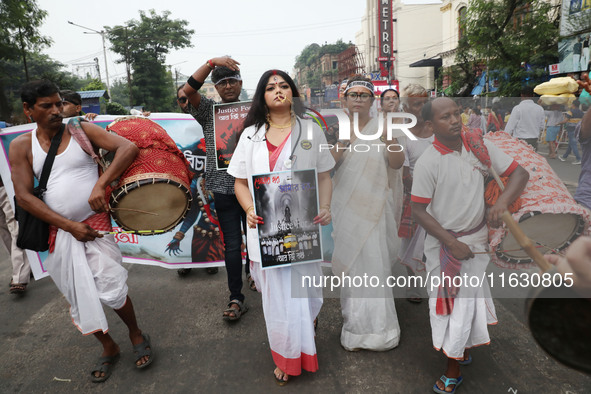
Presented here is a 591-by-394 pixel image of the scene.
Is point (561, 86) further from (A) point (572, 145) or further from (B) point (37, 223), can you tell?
(B) point (37, 223)

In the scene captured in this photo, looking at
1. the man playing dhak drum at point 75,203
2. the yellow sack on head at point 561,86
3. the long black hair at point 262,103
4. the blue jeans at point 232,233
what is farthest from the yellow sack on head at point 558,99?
the man playing dhak drum at point 75,203

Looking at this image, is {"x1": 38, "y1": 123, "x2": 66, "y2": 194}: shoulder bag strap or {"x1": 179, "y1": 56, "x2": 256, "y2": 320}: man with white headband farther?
{"x1": 179, "y1": 56, "x2": 256, "y2": 320}: man with white headband

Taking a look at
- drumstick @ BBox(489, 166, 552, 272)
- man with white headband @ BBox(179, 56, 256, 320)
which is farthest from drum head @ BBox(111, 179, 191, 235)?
drumstick @ BBox(489, 166, 552, 272)

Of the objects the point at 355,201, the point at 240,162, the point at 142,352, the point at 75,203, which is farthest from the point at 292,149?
the point at 142,352

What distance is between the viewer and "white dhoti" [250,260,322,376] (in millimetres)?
2416

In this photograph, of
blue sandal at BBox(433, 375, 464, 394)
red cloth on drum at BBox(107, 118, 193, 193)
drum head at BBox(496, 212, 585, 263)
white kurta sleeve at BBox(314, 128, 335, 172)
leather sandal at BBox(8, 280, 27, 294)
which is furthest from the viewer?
leather sandal at BBox(8, 280, 27, 294)

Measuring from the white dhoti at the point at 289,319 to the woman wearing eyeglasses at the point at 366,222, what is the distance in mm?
394

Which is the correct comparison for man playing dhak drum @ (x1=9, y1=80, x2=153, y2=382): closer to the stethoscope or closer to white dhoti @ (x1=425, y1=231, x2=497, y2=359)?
the stethoscope

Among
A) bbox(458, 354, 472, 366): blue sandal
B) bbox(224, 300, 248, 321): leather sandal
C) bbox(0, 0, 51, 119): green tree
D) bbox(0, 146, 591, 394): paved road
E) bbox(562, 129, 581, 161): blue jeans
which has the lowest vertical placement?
bbox(0, 146, 591, 394): paved road

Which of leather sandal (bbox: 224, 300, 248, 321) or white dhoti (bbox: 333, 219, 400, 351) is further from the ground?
white dhoti (bbox: 333, 219, 400, 351)

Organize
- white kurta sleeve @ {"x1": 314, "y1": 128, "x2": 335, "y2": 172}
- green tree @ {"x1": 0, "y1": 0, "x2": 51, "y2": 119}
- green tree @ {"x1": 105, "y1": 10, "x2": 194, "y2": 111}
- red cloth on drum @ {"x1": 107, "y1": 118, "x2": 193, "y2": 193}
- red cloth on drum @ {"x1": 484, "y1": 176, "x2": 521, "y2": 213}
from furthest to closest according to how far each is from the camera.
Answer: green tree @ {"x1": 105, "y1": 10, "x2": 194, "y2": 111}, green tree @ {"x1": 0, "y1": 0, "x2": 51, "y2": 119}, red cloth on drum @ {"x1": 107, "y1": 118, "x2": 193, "y2": 193}, white kurta sleeve @ {"x1": 314, "y1": 128, "x2": 335, "y2": 172}, red cloth on drum @ {"x1": 484, "y1": 176, "x2": 521, "y2": 213}

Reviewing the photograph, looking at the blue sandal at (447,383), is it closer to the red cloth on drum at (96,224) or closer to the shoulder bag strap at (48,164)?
the red cloth on drum at (96,224)

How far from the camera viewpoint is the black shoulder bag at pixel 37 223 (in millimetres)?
2471

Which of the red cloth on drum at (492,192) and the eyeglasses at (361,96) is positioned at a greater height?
the eyeglasses at (361,96)
